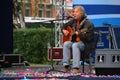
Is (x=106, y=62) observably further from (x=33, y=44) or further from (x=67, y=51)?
A: (x=33, y=44)

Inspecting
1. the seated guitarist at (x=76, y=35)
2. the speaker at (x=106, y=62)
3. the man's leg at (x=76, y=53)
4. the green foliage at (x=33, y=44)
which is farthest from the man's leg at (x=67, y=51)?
the green foliage at (x=33, y=44)

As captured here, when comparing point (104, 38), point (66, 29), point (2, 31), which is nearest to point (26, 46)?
point (2, 31)

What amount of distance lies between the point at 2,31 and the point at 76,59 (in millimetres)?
4841

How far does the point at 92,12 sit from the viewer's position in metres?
9.01

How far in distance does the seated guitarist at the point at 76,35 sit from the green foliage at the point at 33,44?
11.5 metres

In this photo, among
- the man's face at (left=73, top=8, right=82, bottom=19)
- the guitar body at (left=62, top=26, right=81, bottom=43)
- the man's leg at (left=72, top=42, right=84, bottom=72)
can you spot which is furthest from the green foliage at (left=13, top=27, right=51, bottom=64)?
the man's leg at (left=72, top=42, right=84, bottom=72)

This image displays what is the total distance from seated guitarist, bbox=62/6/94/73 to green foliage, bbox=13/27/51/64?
11.5 metres

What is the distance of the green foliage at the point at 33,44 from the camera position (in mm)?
18812

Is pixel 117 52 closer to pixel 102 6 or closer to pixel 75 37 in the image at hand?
pixel 75 37

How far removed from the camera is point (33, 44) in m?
18.9

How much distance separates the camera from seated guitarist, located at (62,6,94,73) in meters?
6.84

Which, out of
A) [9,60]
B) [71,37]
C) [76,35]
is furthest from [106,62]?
[9,60]

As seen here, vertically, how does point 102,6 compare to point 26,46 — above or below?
above

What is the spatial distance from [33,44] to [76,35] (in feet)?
39.6
